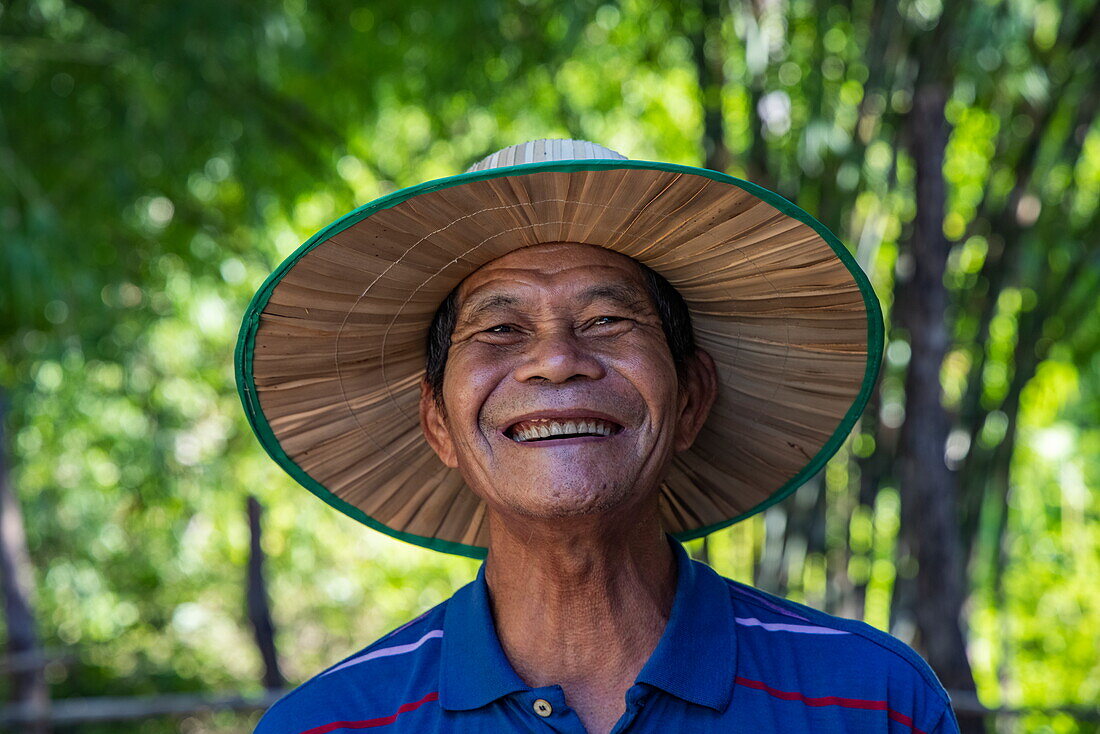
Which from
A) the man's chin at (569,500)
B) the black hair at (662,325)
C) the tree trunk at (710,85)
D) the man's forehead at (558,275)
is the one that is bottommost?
the man's chin at (569,500)

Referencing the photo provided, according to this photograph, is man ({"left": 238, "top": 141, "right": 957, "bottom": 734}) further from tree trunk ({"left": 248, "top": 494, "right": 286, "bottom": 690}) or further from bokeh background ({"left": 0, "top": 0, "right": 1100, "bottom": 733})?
tree trunk ({"left": 248, "top": 494, "right": 286, "bottom": 690})

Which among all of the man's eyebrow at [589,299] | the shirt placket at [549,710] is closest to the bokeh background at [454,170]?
the man's eyebrow at [589,299]

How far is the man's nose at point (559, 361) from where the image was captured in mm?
1341

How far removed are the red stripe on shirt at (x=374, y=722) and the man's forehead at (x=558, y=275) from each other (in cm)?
47

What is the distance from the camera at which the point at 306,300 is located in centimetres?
146

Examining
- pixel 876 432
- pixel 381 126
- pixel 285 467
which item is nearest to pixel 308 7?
pixel 381 126

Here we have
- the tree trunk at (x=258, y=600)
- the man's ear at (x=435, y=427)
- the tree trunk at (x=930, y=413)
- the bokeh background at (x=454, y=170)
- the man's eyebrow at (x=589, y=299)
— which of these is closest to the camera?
the man's eyebrow at (x=589, y=299)

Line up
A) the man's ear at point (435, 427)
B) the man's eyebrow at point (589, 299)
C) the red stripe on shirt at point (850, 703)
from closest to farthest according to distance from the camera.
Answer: the red stripe on shirt at point (850, 703)
the man's eyebrow at point (589, 299)
the man's ear at point (435, 427)

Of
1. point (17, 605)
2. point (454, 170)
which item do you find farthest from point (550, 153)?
point (454, 170)

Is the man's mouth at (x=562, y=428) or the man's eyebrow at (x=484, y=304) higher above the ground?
the man's eyebrow at (x=484, y=304)

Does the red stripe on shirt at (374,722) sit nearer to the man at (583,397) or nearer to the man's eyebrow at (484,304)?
the man at (583,397)

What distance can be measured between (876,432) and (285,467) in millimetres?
2083

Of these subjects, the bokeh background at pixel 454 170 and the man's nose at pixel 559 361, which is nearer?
the man's nose at pixel 559 361

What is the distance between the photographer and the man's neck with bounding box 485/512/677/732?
138cm
